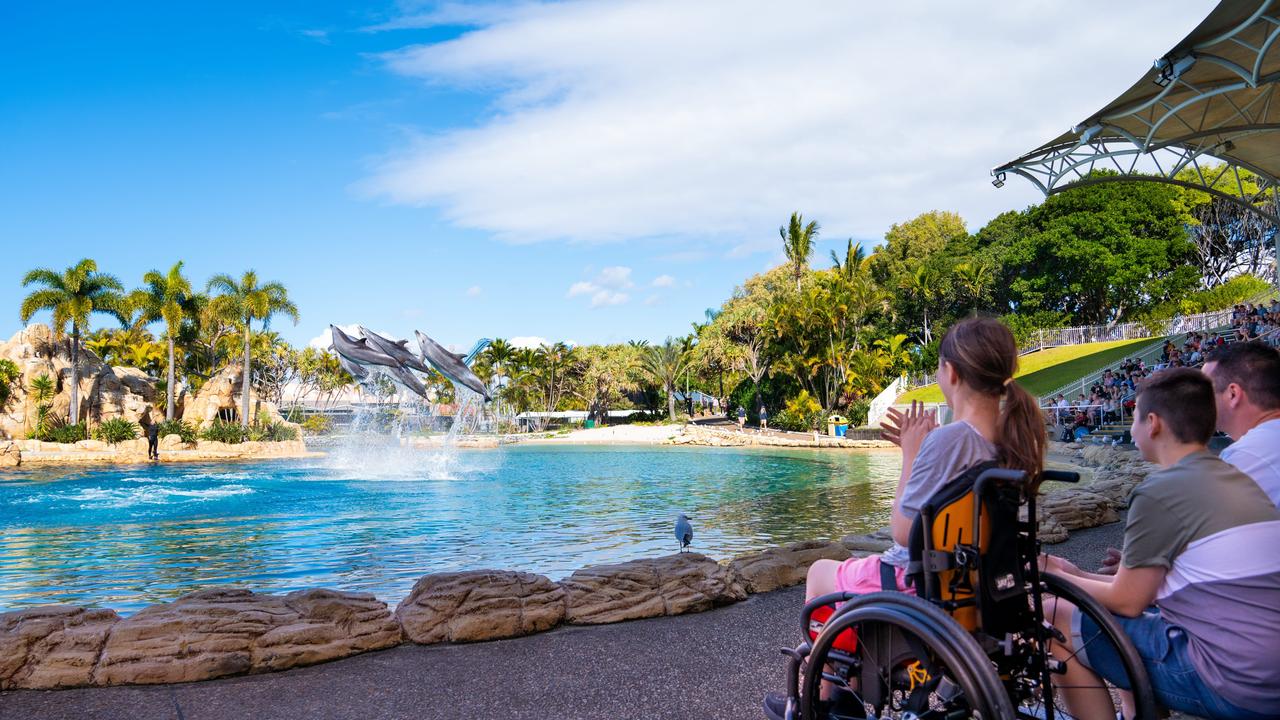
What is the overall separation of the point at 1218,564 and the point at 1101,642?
0.42 metres

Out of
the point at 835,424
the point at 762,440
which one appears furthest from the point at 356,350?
the point at 835,424

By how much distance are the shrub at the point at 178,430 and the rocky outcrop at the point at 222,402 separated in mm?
3242

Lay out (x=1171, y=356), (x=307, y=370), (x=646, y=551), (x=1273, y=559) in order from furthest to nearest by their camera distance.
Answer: (x=307, y=370) < (x=1171, y=356) < (x=646, y=551) < (x=1273, y=559)

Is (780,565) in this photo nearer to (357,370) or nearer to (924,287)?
(357,370)

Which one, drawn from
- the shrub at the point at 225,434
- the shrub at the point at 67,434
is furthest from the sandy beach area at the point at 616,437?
the shrub at the point at 67,434

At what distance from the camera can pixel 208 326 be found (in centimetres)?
4091

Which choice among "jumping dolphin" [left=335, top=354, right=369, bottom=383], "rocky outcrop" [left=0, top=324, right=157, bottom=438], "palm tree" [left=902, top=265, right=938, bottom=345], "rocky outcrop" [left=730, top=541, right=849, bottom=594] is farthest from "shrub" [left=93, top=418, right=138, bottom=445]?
"palm tree" [left=902, top=265, right=938, bottom=345]

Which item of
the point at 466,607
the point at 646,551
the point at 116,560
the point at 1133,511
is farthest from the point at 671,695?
the point at 116,560

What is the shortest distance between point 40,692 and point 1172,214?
2098 inches

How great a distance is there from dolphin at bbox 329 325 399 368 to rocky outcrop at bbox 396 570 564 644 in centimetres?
1541

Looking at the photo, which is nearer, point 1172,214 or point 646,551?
point 646,551

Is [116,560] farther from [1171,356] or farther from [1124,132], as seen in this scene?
[1171,356]

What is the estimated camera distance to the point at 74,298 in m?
33.7

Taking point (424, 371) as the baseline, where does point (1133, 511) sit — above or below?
below
